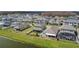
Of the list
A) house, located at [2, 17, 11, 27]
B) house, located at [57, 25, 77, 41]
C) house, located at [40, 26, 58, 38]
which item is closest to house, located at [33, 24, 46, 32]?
house, located at [40, 26, 58, 38]

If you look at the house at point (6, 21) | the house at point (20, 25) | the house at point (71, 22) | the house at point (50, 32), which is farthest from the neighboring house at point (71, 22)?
the house at point (6, 21)

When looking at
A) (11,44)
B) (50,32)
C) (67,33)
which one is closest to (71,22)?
(67,33)

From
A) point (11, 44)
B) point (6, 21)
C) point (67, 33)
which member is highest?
point (6, 21)

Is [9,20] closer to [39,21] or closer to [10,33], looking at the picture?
[10,33]

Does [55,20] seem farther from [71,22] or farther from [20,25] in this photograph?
[20,25]
